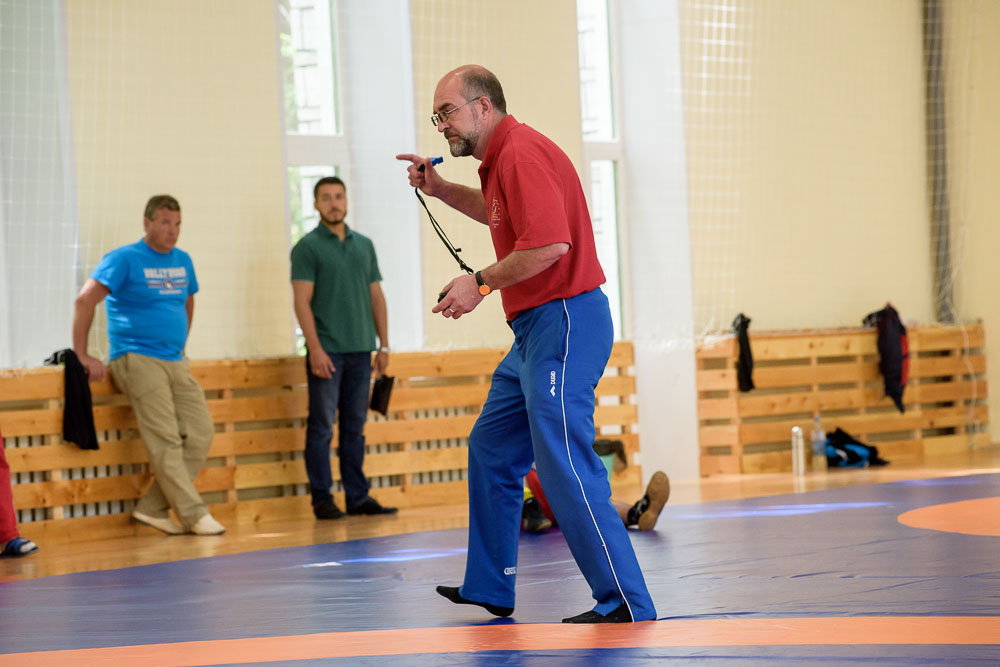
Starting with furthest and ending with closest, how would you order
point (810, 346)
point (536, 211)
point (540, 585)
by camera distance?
point (810, 346) → point (540, 585) → point (536, 211)

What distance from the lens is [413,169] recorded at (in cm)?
330

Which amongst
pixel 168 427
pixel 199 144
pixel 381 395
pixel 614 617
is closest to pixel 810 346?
pixel 381 395

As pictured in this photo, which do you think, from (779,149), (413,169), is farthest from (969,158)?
(413,169)

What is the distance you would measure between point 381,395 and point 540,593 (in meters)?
3.37

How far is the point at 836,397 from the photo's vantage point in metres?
8.55

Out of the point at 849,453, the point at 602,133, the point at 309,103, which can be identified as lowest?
the point at 849,453

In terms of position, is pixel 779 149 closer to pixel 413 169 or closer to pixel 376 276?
pixel 376 276

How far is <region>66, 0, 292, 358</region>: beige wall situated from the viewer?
6.43 metres

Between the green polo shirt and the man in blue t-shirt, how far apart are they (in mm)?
Result: 697

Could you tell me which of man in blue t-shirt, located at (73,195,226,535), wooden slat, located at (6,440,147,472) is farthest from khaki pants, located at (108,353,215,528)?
wooden slat, located at (6,440,147,472)

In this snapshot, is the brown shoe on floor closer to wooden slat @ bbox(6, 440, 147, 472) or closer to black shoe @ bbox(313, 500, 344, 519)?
black shoe @ bbox(313, 500, 344, 519)

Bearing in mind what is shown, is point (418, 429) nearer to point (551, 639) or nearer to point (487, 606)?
point (487, 606)

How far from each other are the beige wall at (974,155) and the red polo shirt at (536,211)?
23.7 ft

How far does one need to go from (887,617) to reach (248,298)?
4.79 metres
